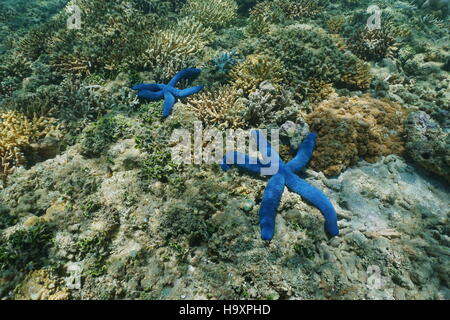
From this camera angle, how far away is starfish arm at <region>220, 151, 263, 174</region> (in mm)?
3971

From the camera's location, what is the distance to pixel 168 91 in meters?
5.29

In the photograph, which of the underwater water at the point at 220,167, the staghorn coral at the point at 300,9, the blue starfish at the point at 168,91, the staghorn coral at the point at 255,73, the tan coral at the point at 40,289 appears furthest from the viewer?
the staghorn coral at the point at 300,9

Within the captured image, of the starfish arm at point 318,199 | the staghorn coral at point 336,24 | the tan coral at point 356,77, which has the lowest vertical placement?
the starfish arm at point 318,199

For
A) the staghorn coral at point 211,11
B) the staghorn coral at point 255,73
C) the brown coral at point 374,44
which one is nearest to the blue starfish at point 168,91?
the staghorn coral at point 255,73

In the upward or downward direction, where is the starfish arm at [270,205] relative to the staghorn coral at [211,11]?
downward

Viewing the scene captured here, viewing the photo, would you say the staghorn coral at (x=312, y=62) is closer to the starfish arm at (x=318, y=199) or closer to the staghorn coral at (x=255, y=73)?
the staghorn coral at (x=255, y=73)

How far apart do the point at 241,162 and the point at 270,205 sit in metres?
0.81

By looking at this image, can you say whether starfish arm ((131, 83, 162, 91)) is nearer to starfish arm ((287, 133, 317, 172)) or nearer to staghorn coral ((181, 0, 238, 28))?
starfish arm ((287, 133, 317, 172))

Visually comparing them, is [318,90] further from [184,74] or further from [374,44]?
[374,44]

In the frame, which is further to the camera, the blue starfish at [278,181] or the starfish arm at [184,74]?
the starfish arm at [184,74]

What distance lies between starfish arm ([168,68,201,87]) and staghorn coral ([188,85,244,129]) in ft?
2.12

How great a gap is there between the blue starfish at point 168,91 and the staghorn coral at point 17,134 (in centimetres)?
177

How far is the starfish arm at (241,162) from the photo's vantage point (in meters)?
3.97
